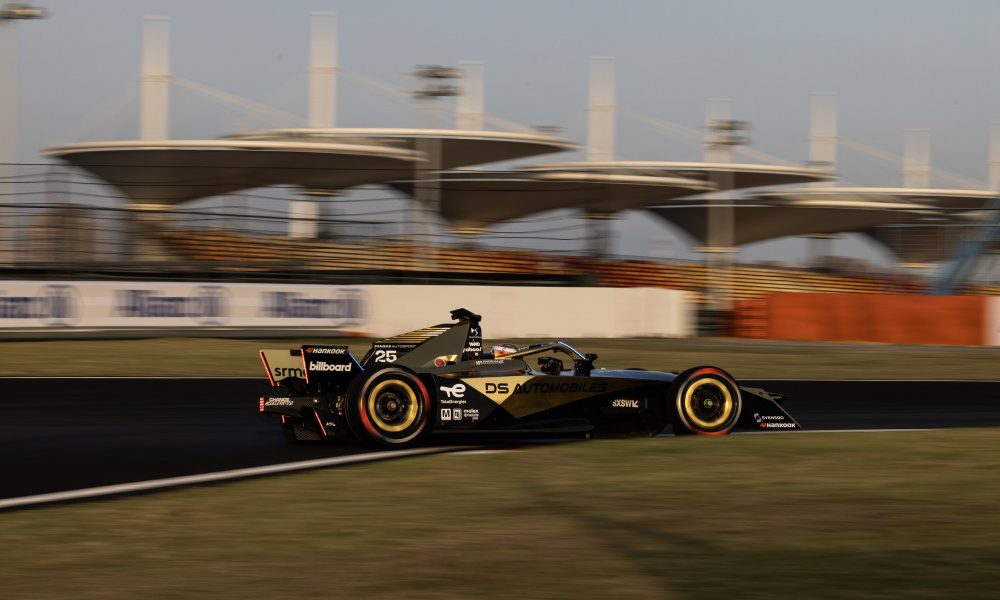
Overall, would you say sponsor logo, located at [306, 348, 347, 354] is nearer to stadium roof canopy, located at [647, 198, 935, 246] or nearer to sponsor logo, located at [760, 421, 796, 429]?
sponsor logo, located at [760, 421, 796, 429]

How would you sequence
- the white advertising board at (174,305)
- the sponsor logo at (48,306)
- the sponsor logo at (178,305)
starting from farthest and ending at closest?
the sponsor logo at (178,305) → the white advertising board at (174,305) → the sponsor logo at (48,306)

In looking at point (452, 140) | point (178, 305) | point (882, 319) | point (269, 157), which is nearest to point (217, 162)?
point (269, 157)

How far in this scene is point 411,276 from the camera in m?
24.2

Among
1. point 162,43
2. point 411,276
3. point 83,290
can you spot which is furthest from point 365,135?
point 83,290

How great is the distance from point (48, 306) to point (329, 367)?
12223 mm

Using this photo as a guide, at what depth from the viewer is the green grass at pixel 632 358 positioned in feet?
55.7

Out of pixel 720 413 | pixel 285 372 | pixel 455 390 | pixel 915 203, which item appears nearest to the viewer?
pixel 455 390

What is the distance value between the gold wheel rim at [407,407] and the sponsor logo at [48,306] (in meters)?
12.4

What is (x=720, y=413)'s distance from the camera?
9.52 m

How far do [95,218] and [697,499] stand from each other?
17735mm

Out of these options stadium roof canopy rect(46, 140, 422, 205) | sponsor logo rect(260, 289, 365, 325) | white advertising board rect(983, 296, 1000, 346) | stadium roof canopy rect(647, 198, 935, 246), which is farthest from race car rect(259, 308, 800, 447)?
stadium roof canopy rect(647, 198, 935, 246)

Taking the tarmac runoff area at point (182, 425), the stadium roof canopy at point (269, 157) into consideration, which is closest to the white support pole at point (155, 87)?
the stadium roof canopy at point (269, 157)

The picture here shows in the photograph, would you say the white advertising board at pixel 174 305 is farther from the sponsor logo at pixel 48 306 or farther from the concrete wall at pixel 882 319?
the concrete wall at pixel 882 319

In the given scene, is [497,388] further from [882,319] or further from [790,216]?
[790,216]
